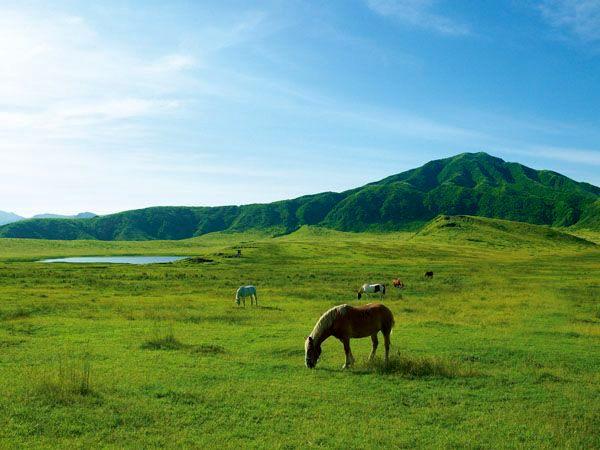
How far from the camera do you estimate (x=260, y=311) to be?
34812 millimetres

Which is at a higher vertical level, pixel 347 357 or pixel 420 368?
pixel 347 357

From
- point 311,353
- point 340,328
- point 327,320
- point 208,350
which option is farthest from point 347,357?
point 208,350

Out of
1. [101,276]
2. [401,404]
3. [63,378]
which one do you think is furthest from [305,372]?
[101,276]

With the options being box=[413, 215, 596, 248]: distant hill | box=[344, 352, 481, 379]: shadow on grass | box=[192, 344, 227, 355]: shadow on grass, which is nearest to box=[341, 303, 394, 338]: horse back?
box=[344, 352, 481, 379]: shadow on grass

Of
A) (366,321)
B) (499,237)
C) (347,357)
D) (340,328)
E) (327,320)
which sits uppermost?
(327,320)

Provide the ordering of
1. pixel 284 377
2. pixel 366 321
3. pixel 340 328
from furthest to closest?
pixel 366 321
pixel 340 328
pixel 284 377

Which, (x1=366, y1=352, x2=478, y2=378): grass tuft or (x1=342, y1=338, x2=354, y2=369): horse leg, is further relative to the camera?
(x1=342, y1=338, x2=354, y2=369): horse leg

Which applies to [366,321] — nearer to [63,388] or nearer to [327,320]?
[327,320]

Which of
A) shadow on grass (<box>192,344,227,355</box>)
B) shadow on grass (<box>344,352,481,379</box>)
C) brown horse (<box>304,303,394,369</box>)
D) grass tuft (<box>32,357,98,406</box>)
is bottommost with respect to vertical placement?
shadow on grass (<box>192,344,227,355</box>)

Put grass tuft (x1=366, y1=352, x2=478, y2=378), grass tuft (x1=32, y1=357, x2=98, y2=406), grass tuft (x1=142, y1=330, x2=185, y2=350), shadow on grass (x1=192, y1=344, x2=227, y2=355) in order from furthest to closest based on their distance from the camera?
grass tuft (x1=142, y1=330, x2=185, y2=350)
shadow on grass (x1=192, y1=344, x2=227, y2=355)
grass tuft (x1=366, y1=352, x2=478, y2=378)
grass tuft (x1=32, y1=357, x2=98, y2=406)

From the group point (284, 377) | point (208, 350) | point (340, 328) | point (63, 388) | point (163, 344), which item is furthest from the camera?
point (163, 344)

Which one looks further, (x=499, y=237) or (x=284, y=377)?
(x=499, y=237)

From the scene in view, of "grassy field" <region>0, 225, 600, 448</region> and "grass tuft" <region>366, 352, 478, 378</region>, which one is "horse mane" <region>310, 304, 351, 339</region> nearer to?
"grassy field" <region>0, 225, 600, 448</region>

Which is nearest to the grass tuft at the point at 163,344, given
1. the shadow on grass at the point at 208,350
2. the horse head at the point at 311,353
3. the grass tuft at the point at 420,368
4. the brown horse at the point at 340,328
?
the shadow on grass at the point at 208,350
